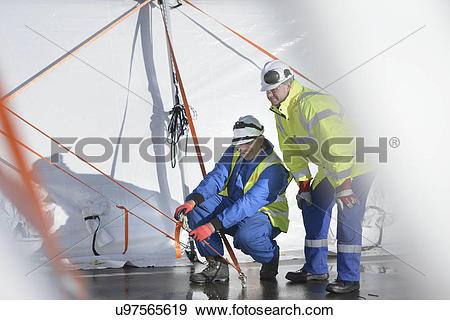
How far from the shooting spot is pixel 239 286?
228cm

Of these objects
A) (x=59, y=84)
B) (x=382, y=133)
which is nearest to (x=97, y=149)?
(x=59, y=84)

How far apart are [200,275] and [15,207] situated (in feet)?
3.66

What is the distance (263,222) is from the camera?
2285 millimetres

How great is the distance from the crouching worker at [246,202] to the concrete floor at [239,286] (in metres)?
0.13

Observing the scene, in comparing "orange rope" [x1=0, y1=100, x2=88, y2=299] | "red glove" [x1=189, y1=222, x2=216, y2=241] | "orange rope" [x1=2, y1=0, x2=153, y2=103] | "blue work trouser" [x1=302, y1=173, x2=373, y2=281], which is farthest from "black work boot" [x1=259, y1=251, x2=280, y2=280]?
"orange rope" [x1=2, y1=0, x2=153, y2=103]

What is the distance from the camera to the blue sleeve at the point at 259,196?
2.18m

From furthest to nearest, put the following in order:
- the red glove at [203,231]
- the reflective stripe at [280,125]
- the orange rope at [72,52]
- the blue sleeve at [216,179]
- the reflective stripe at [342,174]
Answer: the orange rope at [72,52] < the blue sleeve at [216,179] < the reflective stripe at [280,125] < the red glove at [203,231] < the reflective stripe at [342,174]

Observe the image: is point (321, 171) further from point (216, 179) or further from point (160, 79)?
point (160, 79)

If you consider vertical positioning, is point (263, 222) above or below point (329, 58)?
below

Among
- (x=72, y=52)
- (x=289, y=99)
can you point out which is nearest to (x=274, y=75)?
(x=289, y=99)

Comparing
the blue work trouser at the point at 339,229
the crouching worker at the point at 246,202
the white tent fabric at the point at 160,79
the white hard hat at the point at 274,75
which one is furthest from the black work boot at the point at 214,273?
the white hard hat at the point at 274,75

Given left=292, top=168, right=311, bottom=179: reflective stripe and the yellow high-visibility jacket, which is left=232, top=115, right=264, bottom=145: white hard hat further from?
left=292, top=168, right=311, bottom=179: reflective stripe

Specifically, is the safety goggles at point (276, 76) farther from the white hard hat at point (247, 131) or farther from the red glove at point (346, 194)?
the red glove at point (346, 194)
